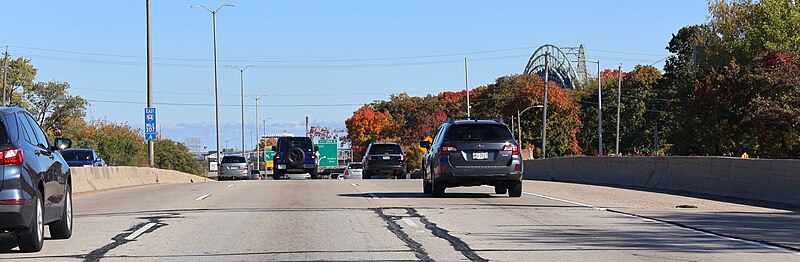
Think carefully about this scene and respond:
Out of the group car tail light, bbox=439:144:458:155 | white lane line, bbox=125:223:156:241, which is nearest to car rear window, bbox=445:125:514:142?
car tail light, bbox=439:144:458:155

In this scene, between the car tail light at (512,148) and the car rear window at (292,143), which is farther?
the car rear window at (292,143)

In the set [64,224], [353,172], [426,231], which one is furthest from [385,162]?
[64,224]

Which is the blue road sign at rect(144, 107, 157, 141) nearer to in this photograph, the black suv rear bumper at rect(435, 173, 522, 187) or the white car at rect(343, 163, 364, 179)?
the white car at rect(343, 163, 364, 179)

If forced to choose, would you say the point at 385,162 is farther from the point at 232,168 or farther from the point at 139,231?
the point at 139,231

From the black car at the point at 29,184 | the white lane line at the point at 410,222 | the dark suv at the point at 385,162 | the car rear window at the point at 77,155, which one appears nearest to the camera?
the black car at the point at 29,184

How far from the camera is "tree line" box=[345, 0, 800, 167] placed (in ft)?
174

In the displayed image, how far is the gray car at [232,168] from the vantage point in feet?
197

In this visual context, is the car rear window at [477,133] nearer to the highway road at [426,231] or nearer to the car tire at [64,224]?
the highway road at [426,231]

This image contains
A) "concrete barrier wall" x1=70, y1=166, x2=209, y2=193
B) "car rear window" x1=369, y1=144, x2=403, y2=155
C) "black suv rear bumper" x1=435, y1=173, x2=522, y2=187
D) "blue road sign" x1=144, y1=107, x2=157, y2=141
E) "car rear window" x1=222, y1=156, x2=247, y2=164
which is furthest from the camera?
"car rear window" x1=222, y1=156, x2=247, y2=164

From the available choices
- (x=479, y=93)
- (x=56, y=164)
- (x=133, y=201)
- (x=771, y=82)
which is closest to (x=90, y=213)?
(x=133, y=201)

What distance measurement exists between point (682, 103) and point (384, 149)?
97.3 feet

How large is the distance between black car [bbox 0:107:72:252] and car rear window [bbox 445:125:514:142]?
10090 millimetres

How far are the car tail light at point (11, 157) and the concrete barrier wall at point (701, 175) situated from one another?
14.2 m

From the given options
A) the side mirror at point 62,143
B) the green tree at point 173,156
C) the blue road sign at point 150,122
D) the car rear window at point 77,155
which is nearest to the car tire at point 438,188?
the side mirror at point 62,143
